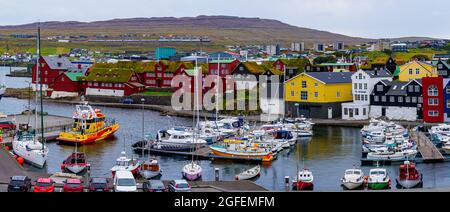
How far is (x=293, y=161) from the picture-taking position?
9.45 meters

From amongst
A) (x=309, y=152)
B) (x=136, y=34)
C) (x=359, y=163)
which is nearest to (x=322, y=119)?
(x=309, y=152)

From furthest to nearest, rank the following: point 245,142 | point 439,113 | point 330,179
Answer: point 439,113 < point 245,142 < point 330,179

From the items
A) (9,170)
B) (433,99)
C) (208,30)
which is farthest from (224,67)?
(208,30)

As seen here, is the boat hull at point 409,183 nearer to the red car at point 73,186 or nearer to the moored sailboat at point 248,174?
the moored sailboat at point 248,174

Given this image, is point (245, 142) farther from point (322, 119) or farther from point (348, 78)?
point (348, 78)

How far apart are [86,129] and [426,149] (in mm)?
5125

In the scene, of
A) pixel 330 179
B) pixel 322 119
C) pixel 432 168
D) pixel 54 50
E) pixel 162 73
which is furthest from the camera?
pixel 54 50

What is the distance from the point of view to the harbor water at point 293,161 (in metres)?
7.98

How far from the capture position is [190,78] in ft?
63.6

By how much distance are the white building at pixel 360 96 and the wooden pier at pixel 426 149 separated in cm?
246

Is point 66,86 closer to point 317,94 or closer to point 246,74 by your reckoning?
point 246,74

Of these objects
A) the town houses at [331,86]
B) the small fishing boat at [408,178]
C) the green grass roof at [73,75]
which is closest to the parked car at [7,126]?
the town houses at [331,86]

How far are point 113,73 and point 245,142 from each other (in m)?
11.8

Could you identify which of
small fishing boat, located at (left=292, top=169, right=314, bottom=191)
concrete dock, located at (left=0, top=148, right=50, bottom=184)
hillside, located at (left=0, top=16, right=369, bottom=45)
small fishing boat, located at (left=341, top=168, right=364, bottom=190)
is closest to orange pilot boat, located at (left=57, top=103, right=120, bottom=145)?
concrete dock, located at (left=0, top=148, right=50, bottom=184)
